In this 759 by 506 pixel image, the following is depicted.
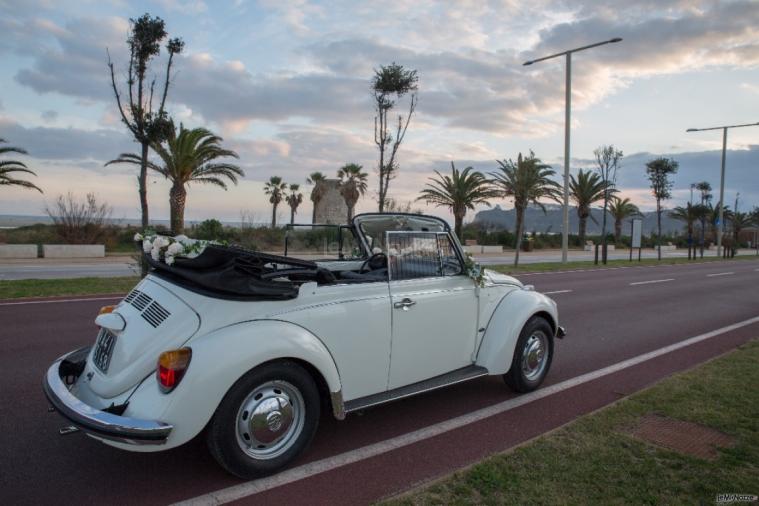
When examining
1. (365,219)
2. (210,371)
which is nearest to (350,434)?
(210,371)

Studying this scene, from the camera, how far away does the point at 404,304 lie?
4227 mm

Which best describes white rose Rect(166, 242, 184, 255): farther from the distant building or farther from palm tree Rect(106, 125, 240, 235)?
the distant building

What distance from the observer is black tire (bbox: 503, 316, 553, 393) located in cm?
515

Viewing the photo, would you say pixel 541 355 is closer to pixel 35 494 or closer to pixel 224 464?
pixel 224 464

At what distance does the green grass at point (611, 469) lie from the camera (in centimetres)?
325

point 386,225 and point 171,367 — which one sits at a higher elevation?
point 386,225

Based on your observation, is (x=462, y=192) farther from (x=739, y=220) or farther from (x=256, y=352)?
(x=739, y=220)

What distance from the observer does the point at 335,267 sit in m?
5.40

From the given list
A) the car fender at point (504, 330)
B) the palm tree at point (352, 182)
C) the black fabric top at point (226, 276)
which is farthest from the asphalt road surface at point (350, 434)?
the palm tree at point (352, 182)

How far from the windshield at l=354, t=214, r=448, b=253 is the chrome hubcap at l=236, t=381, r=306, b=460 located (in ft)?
5.79

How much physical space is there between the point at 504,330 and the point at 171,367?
291 centimetres

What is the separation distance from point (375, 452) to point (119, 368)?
1772 millimetres

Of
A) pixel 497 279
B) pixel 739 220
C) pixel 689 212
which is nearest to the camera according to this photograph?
pixel 497 279

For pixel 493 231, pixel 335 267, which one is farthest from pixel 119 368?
pixel 493 231
